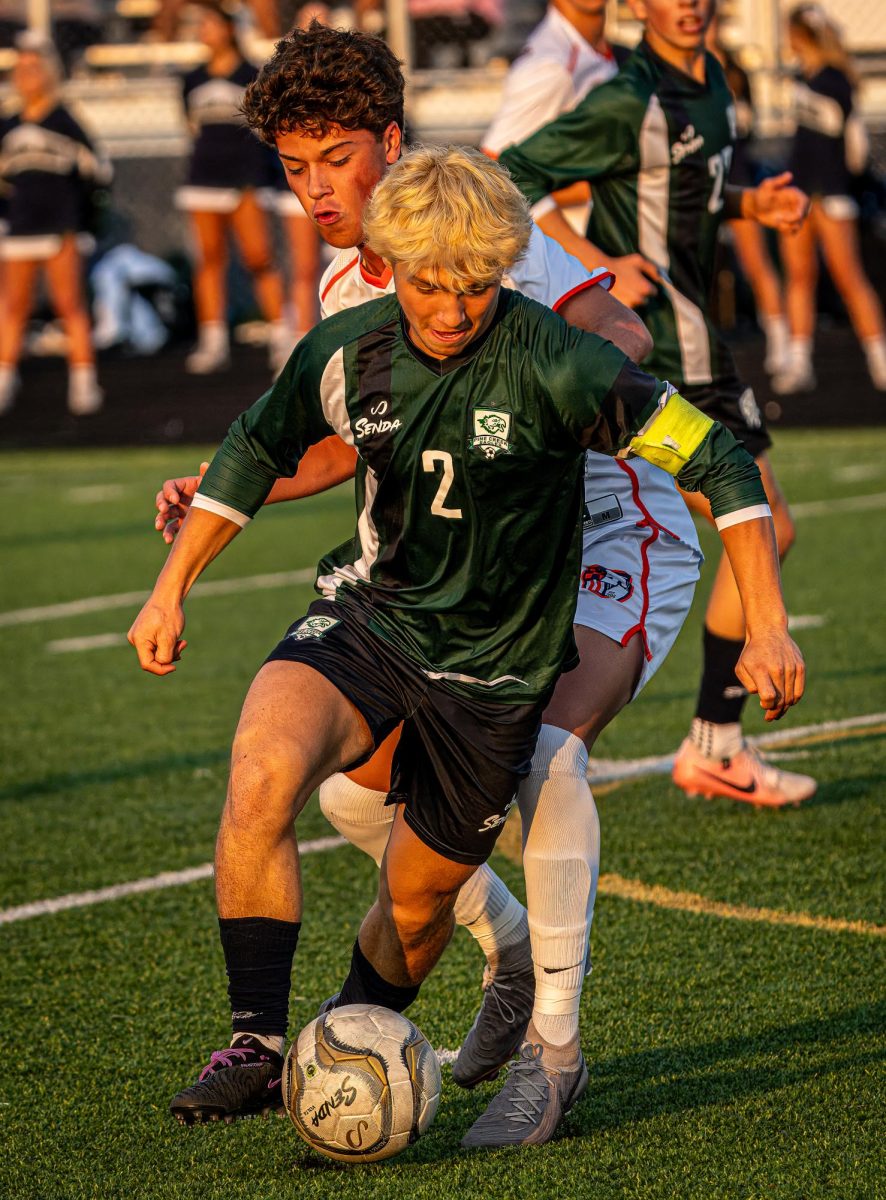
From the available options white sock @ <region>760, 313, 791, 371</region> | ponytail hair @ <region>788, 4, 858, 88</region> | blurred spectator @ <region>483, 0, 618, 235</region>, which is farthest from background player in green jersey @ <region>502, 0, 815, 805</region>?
white sock @ <region>760, 313, 791, 371</region>

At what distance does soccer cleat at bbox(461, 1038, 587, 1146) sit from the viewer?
3246mm

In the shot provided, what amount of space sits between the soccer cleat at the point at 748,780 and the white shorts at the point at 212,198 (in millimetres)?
10372

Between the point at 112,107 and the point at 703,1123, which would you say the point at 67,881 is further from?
the point at 112,107

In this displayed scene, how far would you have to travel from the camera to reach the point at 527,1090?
10.7ft

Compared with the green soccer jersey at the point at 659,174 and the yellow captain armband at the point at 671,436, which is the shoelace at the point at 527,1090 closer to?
the yellow captain armband at the point at 671,436

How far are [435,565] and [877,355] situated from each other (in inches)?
452

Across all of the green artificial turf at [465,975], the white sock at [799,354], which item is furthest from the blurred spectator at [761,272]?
the green artificial turf at [465,975]

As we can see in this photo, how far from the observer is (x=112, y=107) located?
18.6 meters

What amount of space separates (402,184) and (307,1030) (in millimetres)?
1453

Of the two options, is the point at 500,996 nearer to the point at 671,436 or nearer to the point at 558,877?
the point at 558,877

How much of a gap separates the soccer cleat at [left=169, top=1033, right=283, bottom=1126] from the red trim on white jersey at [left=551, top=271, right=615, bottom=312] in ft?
4.91

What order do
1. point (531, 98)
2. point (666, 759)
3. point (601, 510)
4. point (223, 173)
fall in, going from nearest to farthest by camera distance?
point (601, 510)
point (531, 98)
point (666, 759)
point (223, 173)

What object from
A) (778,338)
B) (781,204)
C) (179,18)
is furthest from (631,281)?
(179,18)

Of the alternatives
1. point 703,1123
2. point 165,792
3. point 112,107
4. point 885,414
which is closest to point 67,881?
point 165,792
